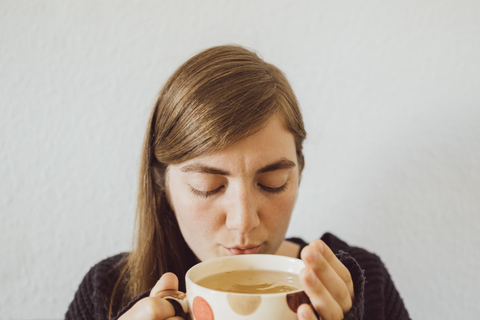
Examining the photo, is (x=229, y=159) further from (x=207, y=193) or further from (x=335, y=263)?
(x=335, y=263)

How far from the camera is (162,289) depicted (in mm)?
473

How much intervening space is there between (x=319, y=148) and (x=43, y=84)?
0.76 m

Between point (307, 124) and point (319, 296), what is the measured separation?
2.10ft

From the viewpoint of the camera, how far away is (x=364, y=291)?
0.75m

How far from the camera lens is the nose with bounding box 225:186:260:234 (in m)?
0.59

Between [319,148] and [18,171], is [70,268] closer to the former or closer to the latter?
[18,171]

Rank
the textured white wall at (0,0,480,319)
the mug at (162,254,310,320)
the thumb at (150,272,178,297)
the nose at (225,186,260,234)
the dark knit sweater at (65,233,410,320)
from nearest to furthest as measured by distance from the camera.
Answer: the mug at (162,254,310,320) → the thumb at (150,272,178,297) → the nose at (225,186,260,234) → the dark knit sweater at (65,233,410,320) → the textured white wall at (0,0,480,319)

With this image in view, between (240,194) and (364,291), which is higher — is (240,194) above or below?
above

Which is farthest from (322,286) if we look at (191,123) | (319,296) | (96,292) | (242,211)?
(96,292)

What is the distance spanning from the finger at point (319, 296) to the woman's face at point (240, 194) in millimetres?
219

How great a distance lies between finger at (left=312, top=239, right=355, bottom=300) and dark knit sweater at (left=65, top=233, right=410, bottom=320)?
252 mm

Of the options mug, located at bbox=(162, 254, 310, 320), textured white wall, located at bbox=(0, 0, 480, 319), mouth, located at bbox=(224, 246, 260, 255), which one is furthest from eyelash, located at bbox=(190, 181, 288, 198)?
textured white wall, located at bbox=(0, 0, 480, 319)

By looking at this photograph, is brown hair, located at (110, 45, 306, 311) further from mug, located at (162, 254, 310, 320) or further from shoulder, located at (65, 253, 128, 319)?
mug, located at (162, 254, 310, 320)

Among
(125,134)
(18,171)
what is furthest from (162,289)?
(18,171)
